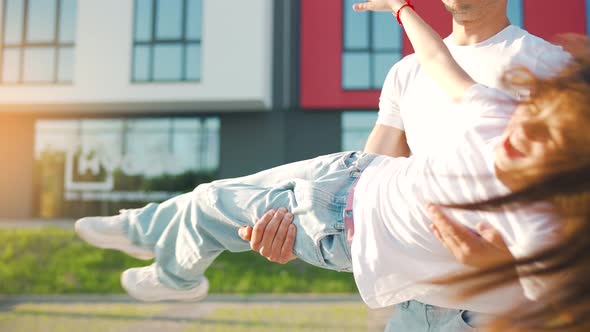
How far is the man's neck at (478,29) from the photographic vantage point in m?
1.09

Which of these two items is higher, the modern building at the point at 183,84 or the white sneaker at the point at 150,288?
the modern building at the point at 183,84

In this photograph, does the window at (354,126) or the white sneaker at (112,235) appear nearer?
the white sneaker at (112,235)

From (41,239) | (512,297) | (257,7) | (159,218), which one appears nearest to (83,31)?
(257,7)

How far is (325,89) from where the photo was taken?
7555 mm

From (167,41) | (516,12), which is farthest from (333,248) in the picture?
(167,41)

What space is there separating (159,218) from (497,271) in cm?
67

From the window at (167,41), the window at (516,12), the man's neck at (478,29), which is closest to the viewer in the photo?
the man's neck at (478,29)

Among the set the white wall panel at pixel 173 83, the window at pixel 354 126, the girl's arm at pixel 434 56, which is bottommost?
the girl's arm at pixel 434 56

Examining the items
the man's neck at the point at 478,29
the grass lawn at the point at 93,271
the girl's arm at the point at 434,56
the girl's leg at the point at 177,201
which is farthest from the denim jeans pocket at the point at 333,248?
the grass lawn at the point at 93,271

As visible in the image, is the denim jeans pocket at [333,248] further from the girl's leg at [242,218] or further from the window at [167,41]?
the window at [167,41]

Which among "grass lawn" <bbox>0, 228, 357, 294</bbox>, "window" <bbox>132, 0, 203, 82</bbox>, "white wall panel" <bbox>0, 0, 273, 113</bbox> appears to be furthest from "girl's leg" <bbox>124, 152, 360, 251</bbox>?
"window" <bbox>132, 0, 203, 82</bbox>

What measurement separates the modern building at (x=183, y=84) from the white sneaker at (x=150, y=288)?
6.14 m

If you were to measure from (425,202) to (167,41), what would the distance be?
7.21 metres

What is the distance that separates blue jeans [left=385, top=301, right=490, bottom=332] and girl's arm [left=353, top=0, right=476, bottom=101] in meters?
0.33
